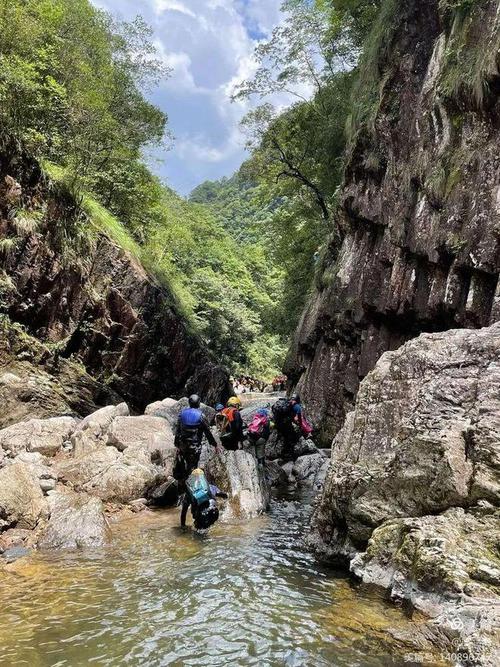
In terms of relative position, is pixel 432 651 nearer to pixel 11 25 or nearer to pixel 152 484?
pixel 152 484

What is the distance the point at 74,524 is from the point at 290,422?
8.85 m

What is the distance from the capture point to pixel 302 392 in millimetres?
23250

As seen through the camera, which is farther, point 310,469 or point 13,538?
point 310,469

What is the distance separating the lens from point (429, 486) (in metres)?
6.23

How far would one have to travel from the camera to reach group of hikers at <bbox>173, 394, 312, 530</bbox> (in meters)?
9.33

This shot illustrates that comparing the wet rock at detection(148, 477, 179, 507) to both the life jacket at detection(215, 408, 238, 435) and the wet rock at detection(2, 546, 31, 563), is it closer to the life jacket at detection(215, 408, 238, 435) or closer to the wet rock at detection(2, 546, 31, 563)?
the life jacket at detection(215, 408, 238, 435)

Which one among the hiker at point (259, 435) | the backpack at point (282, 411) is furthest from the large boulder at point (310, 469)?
the hiker at point (259, 435)

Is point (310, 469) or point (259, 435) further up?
point (259, 435)

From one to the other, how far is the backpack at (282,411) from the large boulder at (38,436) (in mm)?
6230

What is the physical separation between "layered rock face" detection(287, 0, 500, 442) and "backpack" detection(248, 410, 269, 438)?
482cm

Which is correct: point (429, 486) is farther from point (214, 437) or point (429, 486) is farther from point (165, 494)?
point (214, 437)

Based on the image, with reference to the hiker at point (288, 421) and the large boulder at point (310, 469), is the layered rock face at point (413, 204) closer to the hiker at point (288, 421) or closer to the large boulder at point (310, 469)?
the hiker at point (288, 421)

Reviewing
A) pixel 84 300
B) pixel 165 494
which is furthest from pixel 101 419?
pixel 84 300

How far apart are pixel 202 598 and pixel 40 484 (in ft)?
16.0
